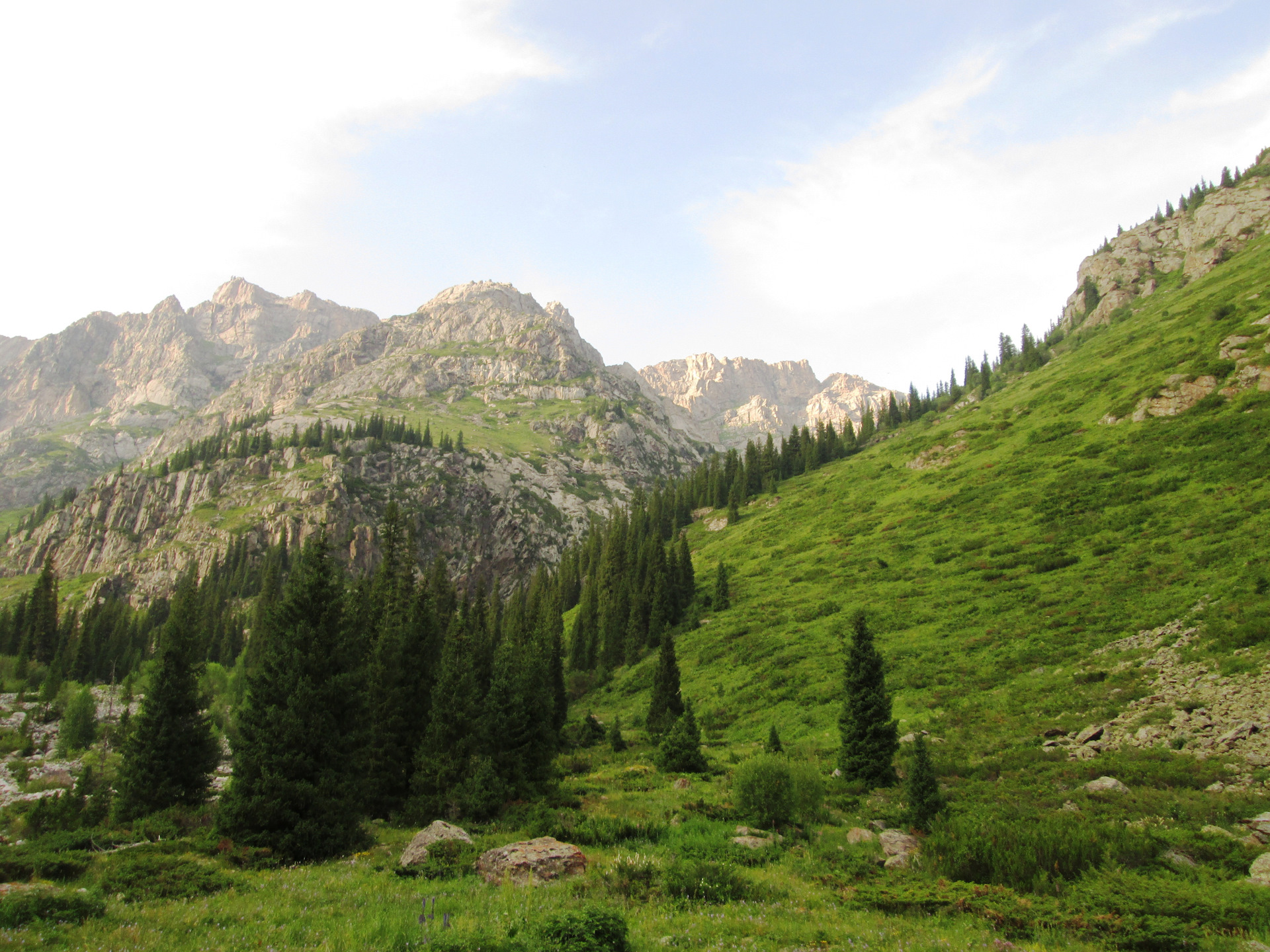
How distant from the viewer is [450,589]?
82.8 meters

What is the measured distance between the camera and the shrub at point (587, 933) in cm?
1042

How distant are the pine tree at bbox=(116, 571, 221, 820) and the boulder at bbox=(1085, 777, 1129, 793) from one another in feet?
157

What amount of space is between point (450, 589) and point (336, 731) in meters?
57.7

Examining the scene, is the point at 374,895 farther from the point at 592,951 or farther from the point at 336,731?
the point at 336,731

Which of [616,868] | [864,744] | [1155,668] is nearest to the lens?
[616,868]

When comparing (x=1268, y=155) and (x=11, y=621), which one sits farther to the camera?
(x=1268, y=155)

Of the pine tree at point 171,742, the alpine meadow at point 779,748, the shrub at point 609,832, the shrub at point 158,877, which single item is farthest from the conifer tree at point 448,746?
the pine tree at point 171,742

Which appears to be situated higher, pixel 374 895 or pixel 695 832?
pixel 374 895

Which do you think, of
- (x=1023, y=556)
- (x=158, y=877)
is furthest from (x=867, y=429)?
(x=158, y=877)

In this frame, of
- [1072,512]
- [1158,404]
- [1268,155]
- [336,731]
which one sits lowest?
[336,731]

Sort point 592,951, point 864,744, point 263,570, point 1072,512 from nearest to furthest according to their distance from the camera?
point 592,951
point 864,744
point 1072,512
point 263,570

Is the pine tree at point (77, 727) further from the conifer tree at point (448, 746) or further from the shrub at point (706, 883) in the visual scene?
the shrub at point (706, 883)

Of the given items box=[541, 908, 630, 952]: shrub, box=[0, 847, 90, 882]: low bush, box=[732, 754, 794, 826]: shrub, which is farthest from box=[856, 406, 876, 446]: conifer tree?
box=[0, 847, 90, 882]: low bush

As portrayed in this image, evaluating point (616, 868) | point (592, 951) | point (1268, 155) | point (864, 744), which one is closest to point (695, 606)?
point (864, 744)
